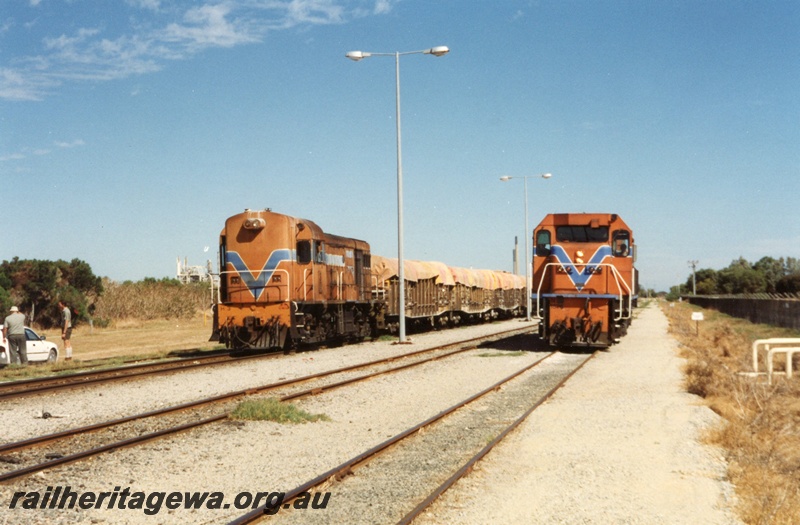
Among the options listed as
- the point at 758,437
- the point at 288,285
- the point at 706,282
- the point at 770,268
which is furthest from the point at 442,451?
the point at 706,282

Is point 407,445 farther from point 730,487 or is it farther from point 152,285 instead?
point 152,285

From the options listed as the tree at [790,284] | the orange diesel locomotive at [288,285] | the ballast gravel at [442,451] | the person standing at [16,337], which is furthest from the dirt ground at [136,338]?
the tree at [790,284]

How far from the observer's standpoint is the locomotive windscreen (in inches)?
834

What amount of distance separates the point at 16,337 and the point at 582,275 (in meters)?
15.3

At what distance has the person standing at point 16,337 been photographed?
19.1 m

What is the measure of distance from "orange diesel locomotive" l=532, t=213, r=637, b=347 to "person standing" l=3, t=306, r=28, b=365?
1395 centimetres

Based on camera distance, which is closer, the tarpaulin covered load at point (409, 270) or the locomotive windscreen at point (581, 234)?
the locomotive windscreen at point (581, 234)

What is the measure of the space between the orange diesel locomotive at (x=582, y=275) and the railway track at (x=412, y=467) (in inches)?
340

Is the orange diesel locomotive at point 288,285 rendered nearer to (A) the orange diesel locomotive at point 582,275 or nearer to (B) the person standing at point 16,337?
(B) the person standing at point 16,337

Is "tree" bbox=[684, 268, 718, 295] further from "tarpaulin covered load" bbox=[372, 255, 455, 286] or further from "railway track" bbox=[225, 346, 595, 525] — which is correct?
"railway track" bbox=[225, 346, 595, 525]

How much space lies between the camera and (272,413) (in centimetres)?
1066

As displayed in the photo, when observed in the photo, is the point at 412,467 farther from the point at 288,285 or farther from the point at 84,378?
the point at 288,285

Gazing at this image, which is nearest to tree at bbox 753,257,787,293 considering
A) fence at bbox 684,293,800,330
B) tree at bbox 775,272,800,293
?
tree at bbox 775,272,800,293

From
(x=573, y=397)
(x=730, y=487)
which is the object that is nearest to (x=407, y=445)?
(x=730, y=487)
